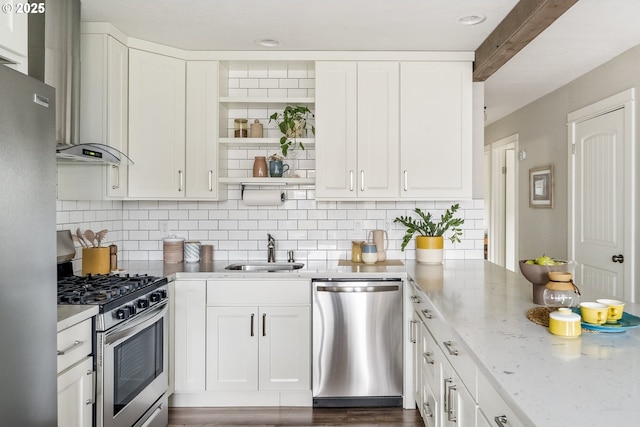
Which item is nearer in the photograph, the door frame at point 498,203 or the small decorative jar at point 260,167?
the small decorative jar at point 260,167

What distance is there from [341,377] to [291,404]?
1.33 ft

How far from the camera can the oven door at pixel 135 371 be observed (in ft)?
7.22

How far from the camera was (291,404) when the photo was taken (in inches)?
130

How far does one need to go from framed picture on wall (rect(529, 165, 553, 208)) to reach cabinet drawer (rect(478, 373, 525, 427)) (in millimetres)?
3884

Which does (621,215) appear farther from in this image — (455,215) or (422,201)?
(422,201)

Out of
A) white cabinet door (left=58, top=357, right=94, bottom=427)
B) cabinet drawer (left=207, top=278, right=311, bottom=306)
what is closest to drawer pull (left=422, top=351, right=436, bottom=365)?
cabinet drawer (left=207, top=278, right=311, bottom=306)

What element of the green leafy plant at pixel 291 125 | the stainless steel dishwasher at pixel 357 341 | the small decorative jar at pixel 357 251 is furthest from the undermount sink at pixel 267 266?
the green leafy plant at pixel 291 125

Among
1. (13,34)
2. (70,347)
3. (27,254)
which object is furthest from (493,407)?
(13,34)

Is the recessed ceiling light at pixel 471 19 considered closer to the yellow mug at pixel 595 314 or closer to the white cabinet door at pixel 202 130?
the white cabinet door at pixel 202 130

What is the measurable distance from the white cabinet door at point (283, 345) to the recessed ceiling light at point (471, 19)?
204 cm

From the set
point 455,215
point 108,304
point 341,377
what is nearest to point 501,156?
point 455,215

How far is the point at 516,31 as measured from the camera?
8.87ft

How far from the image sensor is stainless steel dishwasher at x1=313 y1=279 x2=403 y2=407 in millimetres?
3186

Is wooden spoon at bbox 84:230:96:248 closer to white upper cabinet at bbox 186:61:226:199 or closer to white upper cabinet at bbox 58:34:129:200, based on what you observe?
white upper cabinet at bbox 58:34:129:200
